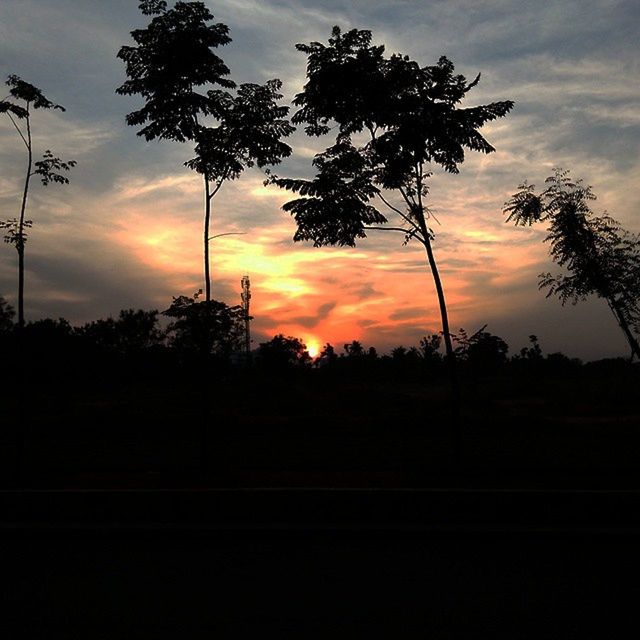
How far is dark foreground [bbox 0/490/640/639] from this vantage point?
214 inches

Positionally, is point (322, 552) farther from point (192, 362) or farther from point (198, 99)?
point (192, 362)

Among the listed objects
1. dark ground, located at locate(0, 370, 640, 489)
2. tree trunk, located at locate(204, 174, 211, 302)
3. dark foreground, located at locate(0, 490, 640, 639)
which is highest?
tree trunk, located at locate(204, 174, 211, 302)

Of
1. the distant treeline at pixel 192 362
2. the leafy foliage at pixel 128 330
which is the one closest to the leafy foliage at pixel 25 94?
the distant treeline at pixel 192 362

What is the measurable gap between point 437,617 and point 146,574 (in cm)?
304

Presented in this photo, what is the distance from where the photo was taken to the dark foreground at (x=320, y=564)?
17.9 ft

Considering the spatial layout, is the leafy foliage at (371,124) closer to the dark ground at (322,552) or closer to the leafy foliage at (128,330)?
the dark ground at (322,552)

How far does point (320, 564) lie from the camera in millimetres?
7395

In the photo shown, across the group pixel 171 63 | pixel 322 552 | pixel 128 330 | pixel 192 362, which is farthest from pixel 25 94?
pixel 128 330

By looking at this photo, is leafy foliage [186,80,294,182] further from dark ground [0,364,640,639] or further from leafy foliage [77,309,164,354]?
leafy foliage [77,309,164,354]

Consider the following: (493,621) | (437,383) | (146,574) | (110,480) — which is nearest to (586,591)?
(493,621)

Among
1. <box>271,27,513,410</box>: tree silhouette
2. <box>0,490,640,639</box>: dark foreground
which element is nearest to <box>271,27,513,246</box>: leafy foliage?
<box>271,27,513,410</box>: tree silhouette

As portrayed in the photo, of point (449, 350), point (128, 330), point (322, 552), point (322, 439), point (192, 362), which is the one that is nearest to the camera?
point (322, 552)

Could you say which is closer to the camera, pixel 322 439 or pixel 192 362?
pixel 322 439

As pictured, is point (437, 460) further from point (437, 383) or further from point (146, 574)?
point (437, 383)
